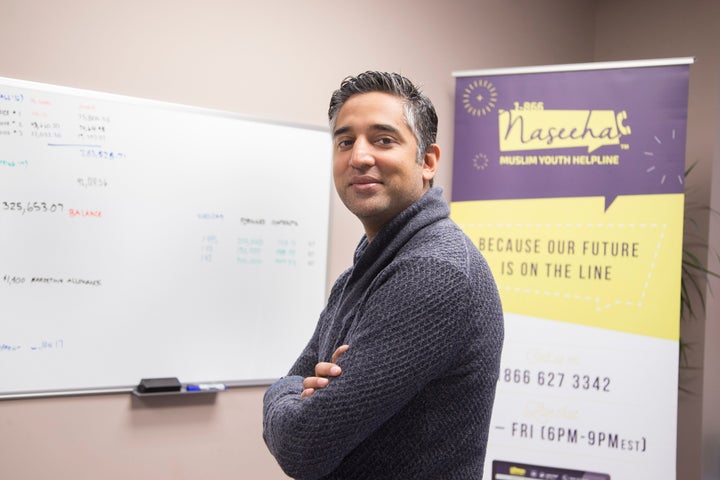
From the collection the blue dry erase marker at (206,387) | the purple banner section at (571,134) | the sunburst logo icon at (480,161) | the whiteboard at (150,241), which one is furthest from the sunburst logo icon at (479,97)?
the blue dry erase marker at (206,387)

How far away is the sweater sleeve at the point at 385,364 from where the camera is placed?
97 cm

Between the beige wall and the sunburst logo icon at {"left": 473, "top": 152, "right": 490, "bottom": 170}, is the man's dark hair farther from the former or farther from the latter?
the sunburst logo icon at {"left": 473, "top": 152, "right": 490, "bottom": 170}

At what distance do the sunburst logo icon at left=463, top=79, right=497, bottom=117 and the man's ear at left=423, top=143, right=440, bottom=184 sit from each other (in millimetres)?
1646

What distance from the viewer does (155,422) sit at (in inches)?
94.4

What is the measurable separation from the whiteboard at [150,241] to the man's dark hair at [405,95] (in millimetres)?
1295

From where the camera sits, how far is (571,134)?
2.70 metres

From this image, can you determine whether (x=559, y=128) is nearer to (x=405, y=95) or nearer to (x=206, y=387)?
(x=405, y=95)

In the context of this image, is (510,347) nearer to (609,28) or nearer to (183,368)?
(183,368)

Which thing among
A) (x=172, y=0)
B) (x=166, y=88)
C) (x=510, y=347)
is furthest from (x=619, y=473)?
(x=172, y=0)

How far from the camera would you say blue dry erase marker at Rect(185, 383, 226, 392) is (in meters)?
2.42

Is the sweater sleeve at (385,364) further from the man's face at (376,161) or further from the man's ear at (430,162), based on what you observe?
the man's ear at (430,162)

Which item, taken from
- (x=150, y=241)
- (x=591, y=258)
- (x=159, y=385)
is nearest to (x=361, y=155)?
(x=150, y=241)

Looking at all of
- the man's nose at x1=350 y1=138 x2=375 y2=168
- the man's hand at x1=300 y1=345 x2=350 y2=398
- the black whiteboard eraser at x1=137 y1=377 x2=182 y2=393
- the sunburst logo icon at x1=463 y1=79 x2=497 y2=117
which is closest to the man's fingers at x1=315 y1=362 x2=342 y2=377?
the man's hand at x1=300 y1=345 x2=350 y2=398

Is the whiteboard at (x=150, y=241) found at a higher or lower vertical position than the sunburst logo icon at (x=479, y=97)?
lower
